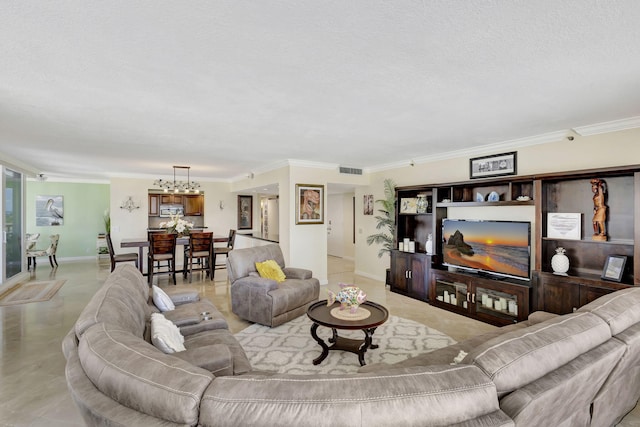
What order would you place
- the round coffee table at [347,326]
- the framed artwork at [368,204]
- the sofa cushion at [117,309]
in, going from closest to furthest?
the sofa cushion at [117,309] → the round coffee table at [347,326] → the framed artwork at [368,204]

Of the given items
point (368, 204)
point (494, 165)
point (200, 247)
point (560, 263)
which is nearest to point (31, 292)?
point (200, 247)

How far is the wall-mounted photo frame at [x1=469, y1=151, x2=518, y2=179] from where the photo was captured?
14.3 feet

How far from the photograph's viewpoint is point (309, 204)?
617 centimetres

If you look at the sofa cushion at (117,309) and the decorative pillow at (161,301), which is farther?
the decorative pillow at (161,301)

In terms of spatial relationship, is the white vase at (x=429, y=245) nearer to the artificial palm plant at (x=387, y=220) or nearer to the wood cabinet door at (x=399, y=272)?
the wood cabinet door at (x=399, y=272)

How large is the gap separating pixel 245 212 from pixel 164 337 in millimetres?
8150

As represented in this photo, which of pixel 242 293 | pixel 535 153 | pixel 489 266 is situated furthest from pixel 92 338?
pixel 535 153

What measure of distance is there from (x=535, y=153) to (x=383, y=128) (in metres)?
2.19

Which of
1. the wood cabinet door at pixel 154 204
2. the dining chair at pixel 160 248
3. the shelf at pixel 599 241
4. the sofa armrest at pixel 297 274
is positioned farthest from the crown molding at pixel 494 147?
the wood cabinet door at pixel 154 204

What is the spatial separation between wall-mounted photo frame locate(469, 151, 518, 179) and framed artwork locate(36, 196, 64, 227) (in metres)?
10.9

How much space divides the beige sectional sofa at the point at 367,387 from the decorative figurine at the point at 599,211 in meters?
2.22

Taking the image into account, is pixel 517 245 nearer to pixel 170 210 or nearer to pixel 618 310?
pixel 618 310

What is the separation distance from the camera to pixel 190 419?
40.0 inches

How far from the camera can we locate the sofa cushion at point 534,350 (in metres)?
1.26
